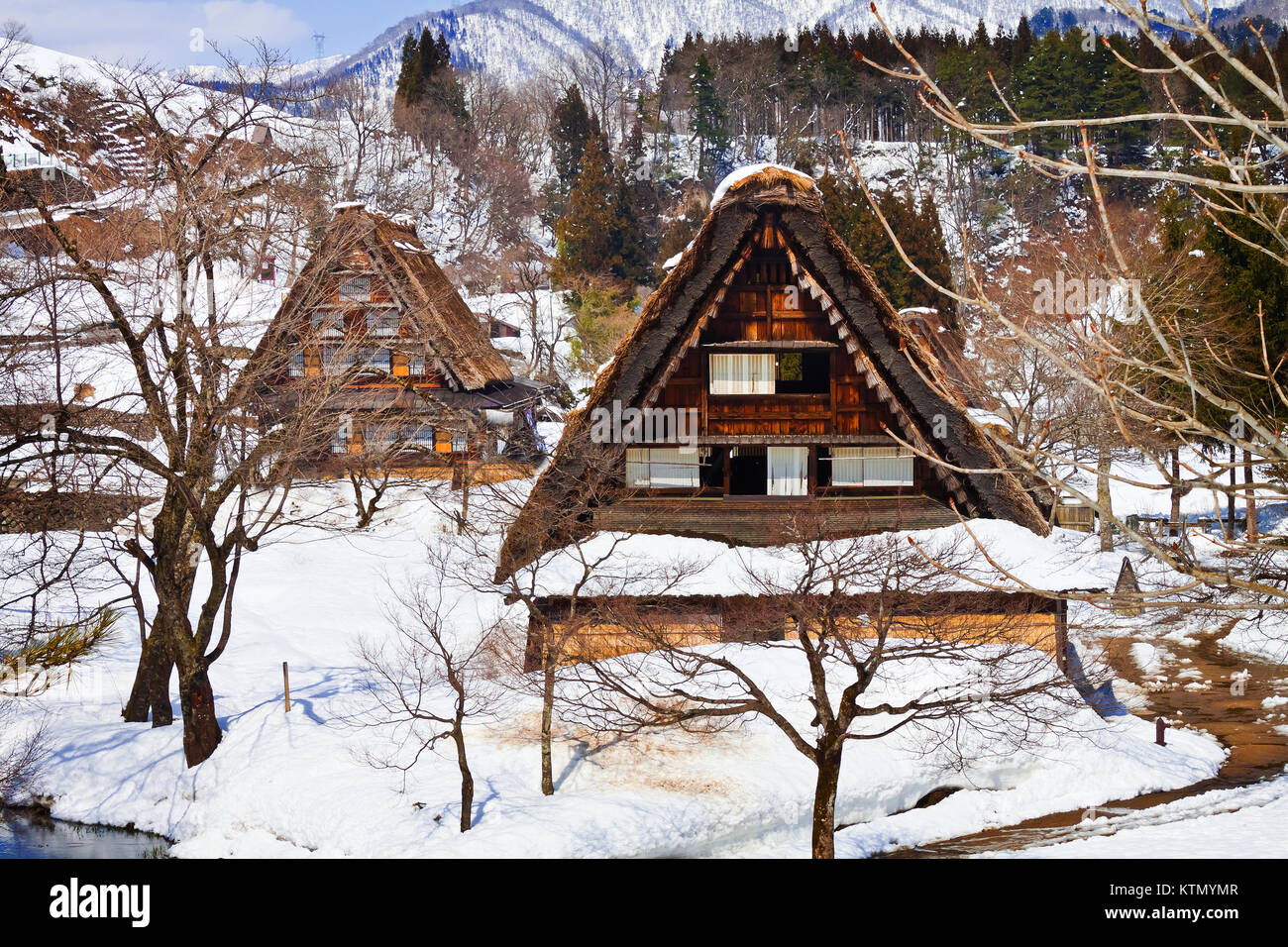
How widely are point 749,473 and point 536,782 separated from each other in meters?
8.13

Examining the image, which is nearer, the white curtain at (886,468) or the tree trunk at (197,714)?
the tree trunk at (197,714)

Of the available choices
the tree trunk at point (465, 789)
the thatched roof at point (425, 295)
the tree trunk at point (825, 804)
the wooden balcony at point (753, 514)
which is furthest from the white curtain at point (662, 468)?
the thatched roof at point (425, 295)

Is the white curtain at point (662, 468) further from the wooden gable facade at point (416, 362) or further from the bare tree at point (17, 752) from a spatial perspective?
the bare tree at point (17, 752)

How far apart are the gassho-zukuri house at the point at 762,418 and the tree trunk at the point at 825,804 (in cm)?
474

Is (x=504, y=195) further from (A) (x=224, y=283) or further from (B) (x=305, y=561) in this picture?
(B) (x=305, y=561)

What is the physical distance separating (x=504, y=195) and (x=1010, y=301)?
37.1 m

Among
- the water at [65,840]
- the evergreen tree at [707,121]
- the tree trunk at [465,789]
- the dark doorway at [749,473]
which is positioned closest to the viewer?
the tree trunk at [465,789]

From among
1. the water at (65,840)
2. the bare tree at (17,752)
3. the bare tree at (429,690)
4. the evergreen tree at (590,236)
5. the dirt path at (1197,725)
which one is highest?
the evergreen tree at (590,236)

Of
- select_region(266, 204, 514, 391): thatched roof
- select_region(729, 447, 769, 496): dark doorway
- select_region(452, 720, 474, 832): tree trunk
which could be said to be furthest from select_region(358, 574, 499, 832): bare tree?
select_region(266, 204, 514, 391): thatched roof

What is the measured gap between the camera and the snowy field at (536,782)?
11508 millimetres

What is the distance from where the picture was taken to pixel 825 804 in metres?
9.85

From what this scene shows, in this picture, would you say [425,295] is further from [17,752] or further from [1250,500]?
[1250,500]

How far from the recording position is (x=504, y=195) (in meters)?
57.4

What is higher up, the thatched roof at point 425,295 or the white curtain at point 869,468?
the thatched roof at point 425,295
